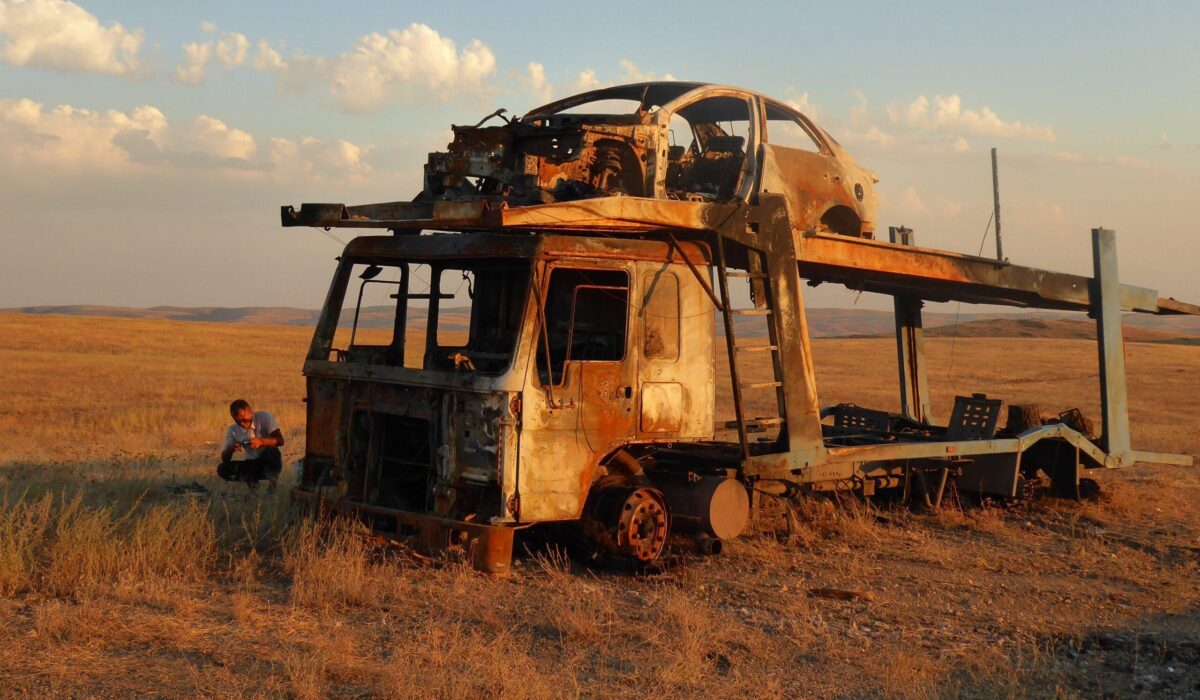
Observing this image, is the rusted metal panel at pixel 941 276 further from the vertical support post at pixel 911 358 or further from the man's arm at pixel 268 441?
the man's arm at pixel 268 441

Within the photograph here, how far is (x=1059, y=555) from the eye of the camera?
31.7 ft

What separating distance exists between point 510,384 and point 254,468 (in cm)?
427

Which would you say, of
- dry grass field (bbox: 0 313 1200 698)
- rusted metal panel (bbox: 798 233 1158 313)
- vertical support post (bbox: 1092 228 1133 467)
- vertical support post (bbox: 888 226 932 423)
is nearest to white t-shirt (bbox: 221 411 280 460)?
dry grass field (bbox: 0 313 1200 698)

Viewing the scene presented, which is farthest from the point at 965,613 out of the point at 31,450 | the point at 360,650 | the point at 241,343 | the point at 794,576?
the point at 241,343

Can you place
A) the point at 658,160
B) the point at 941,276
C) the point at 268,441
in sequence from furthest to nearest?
the point at 268,441 → the point at 941,276 → the point at 658,160

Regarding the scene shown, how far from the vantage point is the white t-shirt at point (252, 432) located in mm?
10914

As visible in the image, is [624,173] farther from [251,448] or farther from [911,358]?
[911,358]

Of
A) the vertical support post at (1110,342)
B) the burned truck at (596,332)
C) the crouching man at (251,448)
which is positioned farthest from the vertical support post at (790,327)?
the crouching man at (251,448)

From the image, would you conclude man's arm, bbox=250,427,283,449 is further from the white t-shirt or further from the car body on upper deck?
the car body on upper deck

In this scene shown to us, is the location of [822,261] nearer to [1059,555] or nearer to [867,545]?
[867,545]

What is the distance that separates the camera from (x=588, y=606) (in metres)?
7.13

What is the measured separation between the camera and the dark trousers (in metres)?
10.8

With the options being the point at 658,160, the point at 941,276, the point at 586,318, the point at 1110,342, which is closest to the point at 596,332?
the point at 586,318

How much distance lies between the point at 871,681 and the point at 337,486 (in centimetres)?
439
